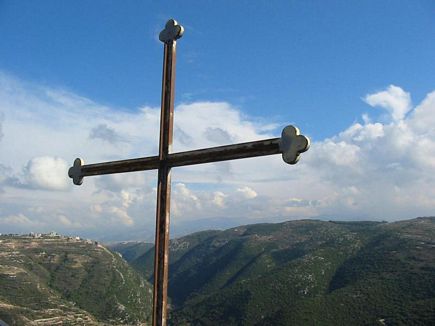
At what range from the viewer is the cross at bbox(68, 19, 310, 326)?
406 centimetres

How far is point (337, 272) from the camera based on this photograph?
6176 inches

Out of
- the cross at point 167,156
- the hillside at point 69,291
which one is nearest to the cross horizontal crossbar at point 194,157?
the cross at point 167,156

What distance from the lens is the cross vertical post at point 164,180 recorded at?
16.6 feet

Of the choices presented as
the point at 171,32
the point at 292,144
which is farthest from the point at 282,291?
the point at 292,144

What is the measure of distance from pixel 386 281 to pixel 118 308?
9854 cm

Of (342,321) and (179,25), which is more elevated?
(179,25)

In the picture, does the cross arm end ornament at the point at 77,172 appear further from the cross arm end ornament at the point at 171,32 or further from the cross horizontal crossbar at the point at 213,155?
the cross arm end ornament at the point at 171,32

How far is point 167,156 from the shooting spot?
5.38m

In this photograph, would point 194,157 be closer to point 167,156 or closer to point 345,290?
point 167,156

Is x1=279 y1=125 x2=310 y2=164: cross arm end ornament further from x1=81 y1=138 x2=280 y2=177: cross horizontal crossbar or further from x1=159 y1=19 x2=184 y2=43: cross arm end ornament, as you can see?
x1=159 y1=19 x2=184 y2=43: cross arm end ornament

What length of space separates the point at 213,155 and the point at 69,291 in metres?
179

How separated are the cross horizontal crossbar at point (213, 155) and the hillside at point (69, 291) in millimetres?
113928

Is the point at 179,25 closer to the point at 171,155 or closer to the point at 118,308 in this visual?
the point at 171,155

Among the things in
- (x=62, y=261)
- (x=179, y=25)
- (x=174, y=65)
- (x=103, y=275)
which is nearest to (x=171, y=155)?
(x=174, y=65)
